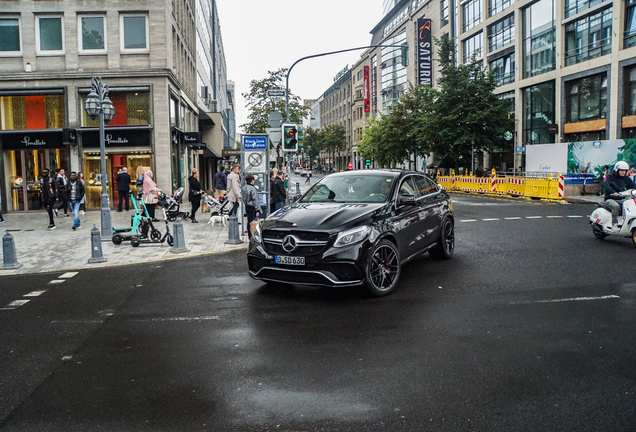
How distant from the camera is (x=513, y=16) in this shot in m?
41.2

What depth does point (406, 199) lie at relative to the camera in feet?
26.3

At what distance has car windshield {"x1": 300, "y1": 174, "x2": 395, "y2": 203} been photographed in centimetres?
807

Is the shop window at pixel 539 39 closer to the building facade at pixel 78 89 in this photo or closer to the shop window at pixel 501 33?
the shop window at pixel 501 33

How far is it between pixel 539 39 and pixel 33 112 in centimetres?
3240

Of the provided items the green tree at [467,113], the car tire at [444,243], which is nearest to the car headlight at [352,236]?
the car tire at [444,243]

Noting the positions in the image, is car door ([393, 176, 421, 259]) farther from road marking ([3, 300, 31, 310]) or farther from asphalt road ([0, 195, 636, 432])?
road marking ([3, 300, 31, 310])

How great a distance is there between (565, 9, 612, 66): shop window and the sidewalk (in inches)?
1031

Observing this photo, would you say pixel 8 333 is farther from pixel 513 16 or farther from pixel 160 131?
pixel 513 16

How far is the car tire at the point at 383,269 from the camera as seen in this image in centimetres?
706

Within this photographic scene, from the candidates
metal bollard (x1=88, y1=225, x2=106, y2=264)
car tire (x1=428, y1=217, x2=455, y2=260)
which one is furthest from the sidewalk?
car tire (x1=428, y1=217, x2=455, y2=260)

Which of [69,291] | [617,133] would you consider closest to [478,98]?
[617,133]

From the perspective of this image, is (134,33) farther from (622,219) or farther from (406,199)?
(622,219)

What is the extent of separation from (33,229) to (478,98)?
32.3m

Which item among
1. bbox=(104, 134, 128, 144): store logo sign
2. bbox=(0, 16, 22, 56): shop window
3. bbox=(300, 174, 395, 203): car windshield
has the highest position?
bbox=(0, 16, 22, 56): shop window
